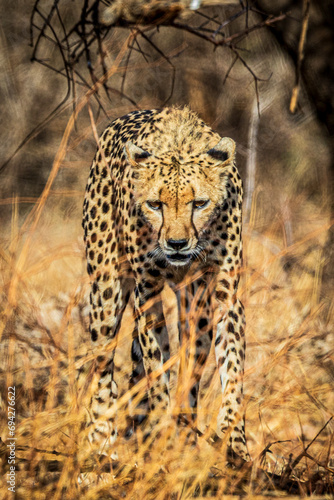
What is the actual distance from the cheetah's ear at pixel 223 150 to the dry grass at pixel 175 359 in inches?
15.6

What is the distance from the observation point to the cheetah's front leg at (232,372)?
12.0ft

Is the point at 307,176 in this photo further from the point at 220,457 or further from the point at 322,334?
the point at 220,457

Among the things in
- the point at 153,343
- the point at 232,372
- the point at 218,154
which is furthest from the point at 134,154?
the point at 232,372

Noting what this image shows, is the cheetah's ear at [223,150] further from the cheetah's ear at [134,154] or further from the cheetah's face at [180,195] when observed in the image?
the cheetah's ear at [134,154]

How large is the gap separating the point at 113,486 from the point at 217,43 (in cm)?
210

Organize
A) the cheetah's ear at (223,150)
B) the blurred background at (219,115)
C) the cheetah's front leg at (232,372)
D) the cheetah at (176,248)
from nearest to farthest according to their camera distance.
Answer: the cheetah's front leg at (232,372), the cheetah at (176,248), the cheetah's ear at (223,150), the blurred background at (219,115)

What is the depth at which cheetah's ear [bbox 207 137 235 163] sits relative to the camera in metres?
3.94

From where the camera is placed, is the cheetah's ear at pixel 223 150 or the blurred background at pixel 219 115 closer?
the cheetah's ear at pixel 223 150

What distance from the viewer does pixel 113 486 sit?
2.81 m

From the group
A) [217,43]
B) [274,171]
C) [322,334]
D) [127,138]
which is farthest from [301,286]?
[217,43]

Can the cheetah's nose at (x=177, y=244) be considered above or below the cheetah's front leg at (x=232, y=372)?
above

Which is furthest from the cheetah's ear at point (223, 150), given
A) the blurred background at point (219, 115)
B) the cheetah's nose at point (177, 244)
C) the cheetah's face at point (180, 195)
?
the blurred background at point (219, 115)

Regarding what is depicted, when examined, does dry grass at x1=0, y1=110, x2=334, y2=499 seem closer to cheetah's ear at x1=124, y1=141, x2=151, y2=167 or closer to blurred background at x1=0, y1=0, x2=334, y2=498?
blurred background at x1=0, y1=0, x2=334, y2=498

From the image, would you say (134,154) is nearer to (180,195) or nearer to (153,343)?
(180,195)
